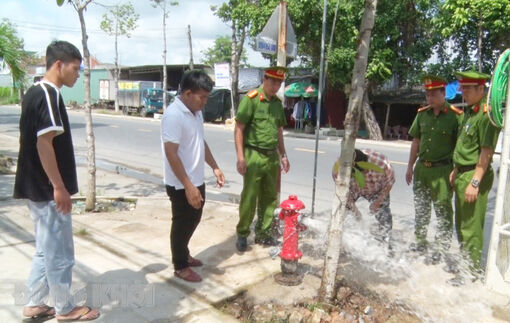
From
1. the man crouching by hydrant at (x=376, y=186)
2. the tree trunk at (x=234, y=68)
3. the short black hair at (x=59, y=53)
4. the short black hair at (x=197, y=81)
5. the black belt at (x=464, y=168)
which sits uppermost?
the tree trunk at (x=234, y=68)

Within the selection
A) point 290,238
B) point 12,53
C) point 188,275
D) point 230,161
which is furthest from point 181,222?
point 12,53

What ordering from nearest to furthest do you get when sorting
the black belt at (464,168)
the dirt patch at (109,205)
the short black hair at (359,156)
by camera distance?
the black belt at (464,168), the short black hair at (359,156), the dirt patch at (109,205)

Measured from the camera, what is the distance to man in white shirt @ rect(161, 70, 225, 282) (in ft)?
9.82

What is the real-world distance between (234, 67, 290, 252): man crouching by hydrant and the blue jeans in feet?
5.61

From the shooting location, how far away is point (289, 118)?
21.8 meters

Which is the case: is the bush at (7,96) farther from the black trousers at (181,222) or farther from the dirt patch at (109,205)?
the black trousers at (181,222)

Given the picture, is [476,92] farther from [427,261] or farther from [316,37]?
[316,37]

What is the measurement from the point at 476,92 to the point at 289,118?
1851cm

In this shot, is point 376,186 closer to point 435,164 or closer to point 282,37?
point 435,164

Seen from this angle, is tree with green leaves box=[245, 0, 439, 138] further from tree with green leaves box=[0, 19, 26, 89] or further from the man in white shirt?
the man in white shirt

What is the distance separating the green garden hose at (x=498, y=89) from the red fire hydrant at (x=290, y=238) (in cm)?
162

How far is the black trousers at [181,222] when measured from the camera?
10.5 feet

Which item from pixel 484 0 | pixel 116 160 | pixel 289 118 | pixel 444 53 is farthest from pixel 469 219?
Result: pixel 289 118

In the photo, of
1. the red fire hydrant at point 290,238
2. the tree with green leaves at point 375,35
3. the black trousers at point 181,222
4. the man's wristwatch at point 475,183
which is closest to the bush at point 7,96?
the tree with green leaves at point 375,35
